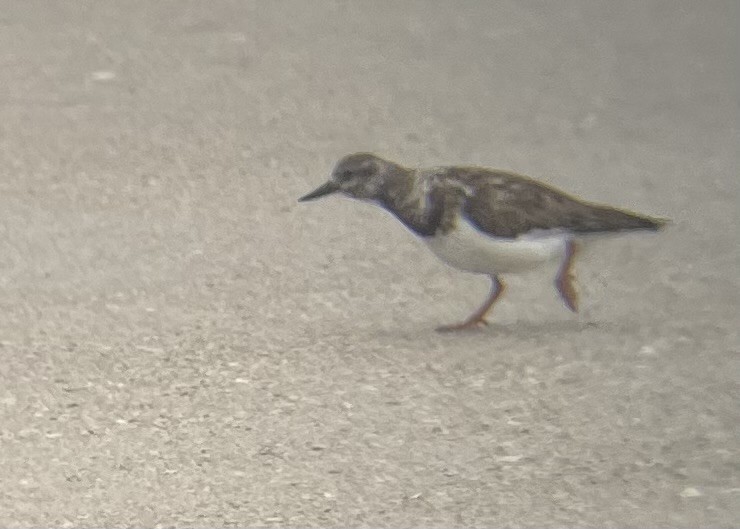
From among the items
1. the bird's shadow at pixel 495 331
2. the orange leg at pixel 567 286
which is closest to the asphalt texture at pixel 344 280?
the bird's shadow at pixel 495 331

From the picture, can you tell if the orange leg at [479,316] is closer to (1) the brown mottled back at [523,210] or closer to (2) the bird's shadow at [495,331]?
(2) the bird's shadow at [495,331]

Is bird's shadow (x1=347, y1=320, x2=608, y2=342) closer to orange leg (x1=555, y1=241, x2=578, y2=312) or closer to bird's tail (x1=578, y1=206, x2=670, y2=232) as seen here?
orange leg (x1=555, y1=241, x2=578, y2=312)

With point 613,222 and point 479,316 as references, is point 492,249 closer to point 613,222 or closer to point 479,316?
point 479,316

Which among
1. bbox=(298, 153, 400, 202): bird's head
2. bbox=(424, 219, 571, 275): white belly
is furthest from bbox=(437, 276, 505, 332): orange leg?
bbox=(298, 153, 400, 202): bird's head

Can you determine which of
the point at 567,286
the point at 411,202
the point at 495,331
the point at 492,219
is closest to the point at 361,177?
the point at 411,202

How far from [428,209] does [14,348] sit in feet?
5.86

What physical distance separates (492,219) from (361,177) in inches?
27.4

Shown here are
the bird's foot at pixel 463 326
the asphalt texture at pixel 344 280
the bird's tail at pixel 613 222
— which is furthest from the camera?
the bird's foot at pixel 463 326

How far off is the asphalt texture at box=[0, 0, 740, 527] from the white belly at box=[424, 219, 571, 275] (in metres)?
0.33

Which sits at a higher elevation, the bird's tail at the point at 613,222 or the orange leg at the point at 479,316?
the bird's tail at the point at 613,222

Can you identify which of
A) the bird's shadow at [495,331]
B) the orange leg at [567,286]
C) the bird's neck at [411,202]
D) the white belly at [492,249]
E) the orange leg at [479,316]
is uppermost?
the bird's neck at [411,202]

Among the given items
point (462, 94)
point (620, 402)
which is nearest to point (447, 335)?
point (620, 402)

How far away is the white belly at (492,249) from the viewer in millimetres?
6871

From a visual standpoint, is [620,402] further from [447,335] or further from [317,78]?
[317,78]
